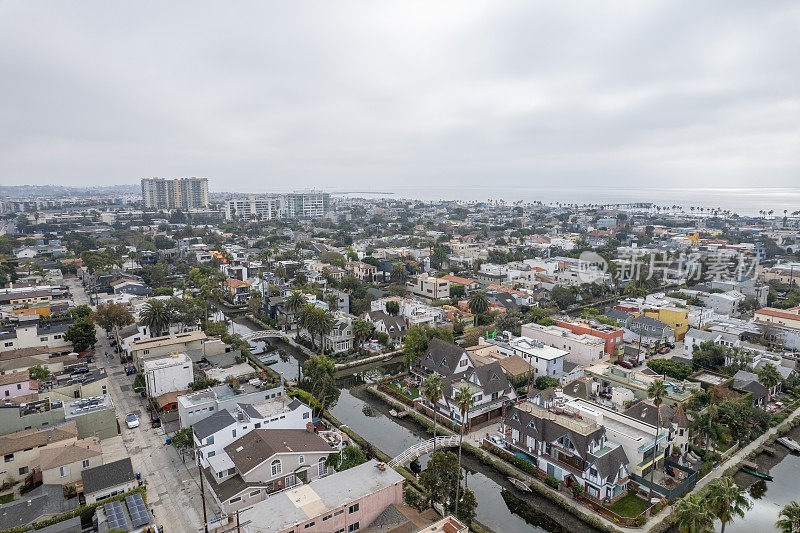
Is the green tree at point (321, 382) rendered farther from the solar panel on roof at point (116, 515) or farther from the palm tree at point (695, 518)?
the palm tree at point (695, 518)

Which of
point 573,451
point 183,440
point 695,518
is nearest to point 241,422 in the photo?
point 183,440

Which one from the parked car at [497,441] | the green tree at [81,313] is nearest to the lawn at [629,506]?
the parked car at [497,441]

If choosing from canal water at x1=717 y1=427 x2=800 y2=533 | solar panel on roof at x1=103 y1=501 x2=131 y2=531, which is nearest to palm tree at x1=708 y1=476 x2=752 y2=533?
canal water at x1=717 y1=427 x2=800 y2=533

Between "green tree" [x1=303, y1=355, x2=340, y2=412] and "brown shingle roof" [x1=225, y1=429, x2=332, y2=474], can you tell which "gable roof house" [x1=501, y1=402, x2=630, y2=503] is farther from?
"green tree" [x1=303, y1=355, x2=340, y2=412]

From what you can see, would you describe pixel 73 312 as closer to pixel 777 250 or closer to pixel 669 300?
pixel 669 300

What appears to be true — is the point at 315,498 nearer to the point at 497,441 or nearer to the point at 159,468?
the point at 159,468

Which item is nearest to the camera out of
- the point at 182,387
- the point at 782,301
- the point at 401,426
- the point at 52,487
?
the point at 52,487

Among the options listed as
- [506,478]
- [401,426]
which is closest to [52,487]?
[401,426]
